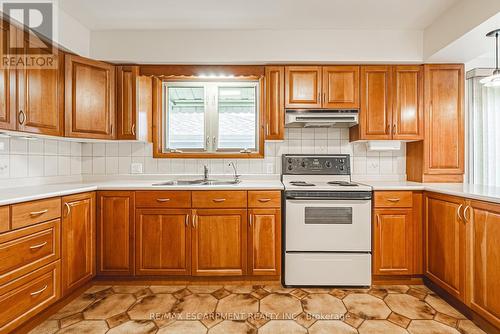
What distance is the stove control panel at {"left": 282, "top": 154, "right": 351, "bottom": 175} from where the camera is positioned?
3.00 meters

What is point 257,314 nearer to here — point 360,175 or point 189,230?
point 189,230

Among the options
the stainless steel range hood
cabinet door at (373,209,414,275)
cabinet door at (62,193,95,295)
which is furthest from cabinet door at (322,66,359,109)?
cabinet door at (62,193,95,295)

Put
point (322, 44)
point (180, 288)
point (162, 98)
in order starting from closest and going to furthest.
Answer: point (180, 288), point (322, 44), point (162, 98)

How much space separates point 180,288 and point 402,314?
1.84 m

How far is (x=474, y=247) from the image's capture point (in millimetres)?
1888

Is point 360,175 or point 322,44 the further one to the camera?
point 360,175

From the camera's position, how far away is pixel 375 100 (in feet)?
9.02

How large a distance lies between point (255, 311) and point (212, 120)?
1.97m

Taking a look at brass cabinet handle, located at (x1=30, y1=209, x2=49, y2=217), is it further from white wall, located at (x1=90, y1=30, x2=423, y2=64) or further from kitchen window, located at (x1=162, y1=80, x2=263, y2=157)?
white wall, located at (x1=90, y1=30, x2=423, y2=64)

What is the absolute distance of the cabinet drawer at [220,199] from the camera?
2.44m

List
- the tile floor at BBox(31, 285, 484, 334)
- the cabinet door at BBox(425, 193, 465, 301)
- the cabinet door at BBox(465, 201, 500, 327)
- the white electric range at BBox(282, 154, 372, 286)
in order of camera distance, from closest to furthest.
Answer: the cabinet door at BBox(465, 201, 500, 327) < the tile floor at BBox(31, 285, 484, 334) < the cabinet door at BBox(425, 193, 465, 301) < the white electric range at BBox(282, 154, 372, 286)

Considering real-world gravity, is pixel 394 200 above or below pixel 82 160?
below

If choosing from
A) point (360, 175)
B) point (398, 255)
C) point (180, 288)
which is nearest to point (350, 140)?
point (360, 175)

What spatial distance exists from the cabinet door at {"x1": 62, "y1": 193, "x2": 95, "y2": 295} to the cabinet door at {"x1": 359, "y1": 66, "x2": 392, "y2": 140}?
106 inches
